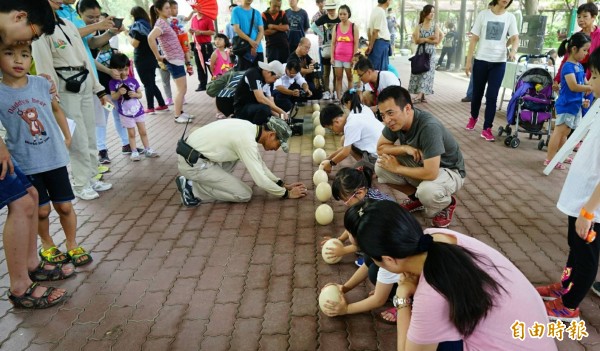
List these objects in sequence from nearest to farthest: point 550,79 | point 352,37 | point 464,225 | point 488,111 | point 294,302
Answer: point 294,302
point 464,225
point 550,79
point 488,111
point 352,37

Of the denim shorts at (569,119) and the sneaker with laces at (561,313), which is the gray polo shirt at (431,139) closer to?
the sneaker with laces at (561,313)

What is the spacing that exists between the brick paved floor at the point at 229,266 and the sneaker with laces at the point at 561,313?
118 mm

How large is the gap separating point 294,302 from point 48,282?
6.25 ft

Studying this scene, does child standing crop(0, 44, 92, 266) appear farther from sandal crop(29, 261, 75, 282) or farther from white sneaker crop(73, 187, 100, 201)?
white sneaker crop(73, 187, 100, 201)

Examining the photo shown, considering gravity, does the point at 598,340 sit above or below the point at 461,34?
below

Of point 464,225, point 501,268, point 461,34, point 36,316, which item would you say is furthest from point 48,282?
point 461,34

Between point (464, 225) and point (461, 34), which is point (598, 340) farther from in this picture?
point (461, 34)

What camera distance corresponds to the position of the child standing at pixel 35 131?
2.45 m

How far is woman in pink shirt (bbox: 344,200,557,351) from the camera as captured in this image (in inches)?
52.9

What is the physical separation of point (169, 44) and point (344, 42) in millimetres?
3337

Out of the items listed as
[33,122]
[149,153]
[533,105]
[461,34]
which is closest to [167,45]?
[149,153]

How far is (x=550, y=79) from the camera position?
5355 mm

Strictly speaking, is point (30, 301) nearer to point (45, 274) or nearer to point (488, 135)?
point (45, 274)

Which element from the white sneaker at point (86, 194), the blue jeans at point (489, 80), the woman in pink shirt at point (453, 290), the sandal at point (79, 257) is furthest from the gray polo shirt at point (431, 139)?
the white sneaker at point (86, 194)
